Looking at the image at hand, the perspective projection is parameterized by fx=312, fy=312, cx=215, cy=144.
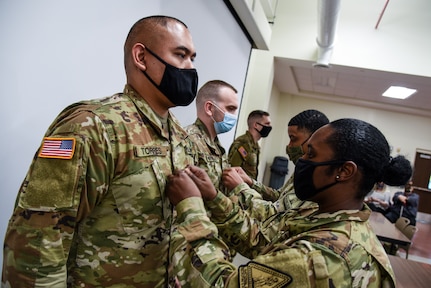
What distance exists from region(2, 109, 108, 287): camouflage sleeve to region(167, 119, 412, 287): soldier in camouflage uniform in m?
0.30

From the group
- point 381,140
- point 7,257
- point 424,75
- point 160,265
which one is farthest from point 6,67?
point 424,75

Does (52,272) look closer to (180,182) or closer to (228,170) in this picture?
(180,182)

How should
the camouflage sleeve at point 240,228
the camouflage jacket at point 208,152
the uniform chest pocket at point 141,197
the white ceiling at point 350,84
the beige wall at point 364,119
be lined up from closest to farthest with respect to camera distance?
the uniform chest pocket at point 141,197 < the camouflage sleeve at point 240,228 < the camouflage jacket at point 208,152 < the white ceiling at point 350,84 < the beige wall at point 364,119

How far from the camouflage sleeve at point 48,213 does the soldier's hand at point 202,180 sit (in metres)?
0.38

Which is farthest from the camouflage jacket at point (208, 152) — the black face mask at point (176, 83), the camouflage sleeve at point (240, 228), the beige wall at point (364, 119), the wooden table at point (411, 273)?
the beige wall at point (364, 119)

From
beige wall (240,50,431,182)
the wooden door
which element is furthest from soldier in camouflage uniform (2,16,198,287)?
the wooden door

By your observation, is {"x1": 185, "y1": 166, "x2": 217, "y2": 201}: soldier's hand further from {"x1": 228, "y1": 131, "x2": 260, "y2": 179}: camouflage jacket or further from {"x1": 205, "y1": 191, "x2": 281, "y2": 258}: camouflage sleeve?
{"x1": 228, "y1": 131, "x2": 260, "y2": 179}: camouflage jacket

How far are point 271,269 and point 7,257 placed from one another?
28.2 inches

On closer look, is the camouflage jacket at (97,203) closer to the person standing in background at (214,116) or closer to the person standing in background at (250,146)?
the person standing in background at (214,116)

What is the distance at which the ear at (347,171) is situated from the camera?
1.04m

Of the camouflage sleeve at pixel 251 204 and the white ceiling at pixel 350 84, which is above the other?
the white ceiling at pixel 350 84

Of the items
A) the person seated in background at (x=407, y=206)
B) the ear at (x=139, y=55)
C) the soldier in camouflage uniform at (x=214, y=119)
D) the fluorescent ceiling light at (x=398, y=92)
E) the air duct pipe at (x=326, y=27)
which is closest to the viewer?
the ear at (x=139, y=55)

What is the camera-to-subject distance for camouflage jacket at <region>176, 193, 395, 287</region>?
851 mm

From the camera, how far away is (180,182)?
1033mm
